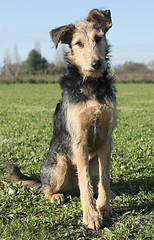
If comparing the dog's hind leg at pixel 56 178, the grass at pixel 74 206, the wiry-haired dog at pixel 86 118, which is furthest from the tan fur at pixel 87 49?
the grass at pixel 74 206

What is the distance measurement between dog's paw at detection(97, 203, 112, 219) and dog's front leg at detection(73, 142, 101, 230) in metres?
0.20

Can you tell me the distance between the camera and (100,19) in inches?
161

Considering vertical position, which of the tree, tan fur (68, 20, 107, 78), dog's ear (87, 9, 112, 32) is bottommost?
tan fur (68, 20, 107, 78)

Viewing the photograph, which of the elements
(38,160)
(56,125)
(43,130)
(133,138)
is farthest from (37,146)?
(56,125)

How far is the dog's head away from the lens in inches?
147

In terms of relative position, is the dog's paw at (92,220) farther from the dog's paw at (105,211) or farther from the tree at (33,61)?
the tree at (33,61)

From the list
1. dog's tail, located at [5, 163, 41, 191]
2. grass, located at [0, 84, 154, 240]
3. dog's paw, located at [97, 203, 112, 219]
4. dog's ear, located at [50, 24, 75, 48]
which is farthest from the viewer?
dog's tail, located at [5, 163, 41, 191]

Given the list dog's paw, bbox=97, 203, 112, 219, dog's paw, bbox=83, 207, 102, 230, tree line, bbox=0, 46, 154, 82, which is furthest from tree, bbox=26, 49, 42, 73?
dog's paw, bbox=83, 207, 102, 230

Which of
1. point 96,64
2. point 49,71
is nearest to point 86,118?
point 96,64

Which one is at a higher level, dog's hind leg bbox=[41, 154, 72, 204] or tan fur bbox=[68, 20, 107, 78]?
tan fur bbox=[68, 20, 107, 78]

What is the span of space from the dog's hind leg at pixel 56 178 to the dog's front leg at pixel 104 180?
1.77ft

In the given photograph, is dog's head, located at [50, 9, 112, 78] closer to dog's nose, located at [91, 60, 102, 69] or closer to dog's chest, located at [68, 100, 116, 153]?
dog's nose, located at [91, 60, 102, 69]

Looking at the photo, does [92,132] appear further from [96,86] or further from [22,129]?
[22,129]

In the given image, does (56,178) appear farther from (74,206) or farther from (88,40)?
(88,40)
